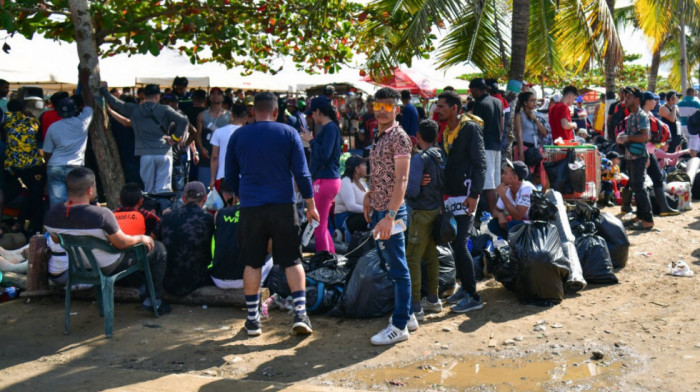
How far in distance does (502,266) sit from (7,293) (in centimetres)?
467

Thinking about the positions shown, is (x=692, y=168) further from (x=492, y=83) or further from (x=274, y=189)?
(x=274, y=189)

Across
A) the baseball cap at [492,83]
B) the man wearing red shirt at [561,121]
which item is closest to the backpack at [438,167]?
the baseball cap at [492,83]

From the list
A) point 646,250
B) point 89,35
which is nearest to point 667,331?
point 646,250

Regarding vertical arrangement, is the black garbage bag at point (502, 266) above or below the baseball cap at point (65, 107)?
below

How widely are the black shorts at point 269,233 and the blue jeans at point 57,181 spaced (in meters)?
3.70

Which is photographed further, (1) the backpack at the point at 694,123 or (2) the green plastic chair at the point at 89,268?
(1) the backpack at the point at 694,123

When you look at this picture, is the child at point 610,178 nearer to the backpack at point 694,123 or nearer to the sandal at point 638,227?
the sandal at point 638,227

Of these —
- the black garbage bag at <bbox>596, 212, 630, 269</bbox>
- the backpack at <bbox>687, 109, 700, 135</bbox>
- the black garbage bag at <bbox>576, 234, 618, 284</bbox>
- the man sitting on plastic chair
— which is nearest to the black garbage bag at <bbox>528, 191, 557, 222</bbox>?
the black garbage bag at <bbox>576, 234, 618, 284</bbox>

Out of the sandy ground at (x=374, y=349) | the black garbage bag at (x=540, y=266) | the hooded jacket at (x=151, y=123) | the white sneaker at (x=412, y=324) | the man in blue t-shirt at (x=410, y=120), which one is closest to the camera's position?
the sandy ground at (x=374, y=349)

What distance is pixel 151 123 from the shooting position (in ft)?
27.9

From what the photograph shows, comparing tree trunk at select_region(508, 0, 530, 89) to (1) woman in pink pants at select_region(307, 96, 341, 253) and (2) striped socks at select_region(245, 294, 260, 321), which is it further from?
(2) striped socks at select_region(245, 294, 260, 321)

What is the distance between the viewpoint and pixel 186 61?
16.3m

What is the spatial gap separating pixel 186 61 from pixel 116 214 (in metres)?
10.9

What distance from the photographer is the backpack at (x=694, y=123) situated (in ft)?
44.1
